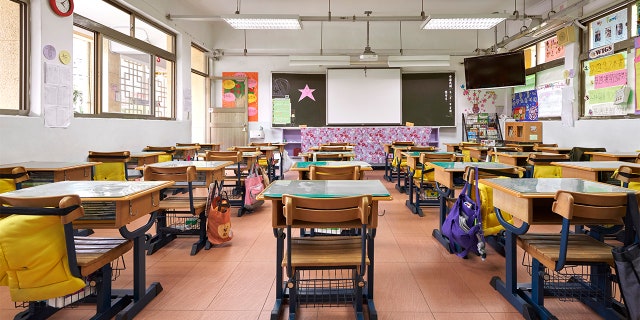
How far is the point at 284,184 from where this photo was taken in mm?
2484

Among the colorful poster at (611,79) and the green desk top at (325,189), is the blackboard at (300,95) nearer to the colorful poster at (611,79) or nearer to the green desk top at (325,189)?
the colorful poster at (611,79)

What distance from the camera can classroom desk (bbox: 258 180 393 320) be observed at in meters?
2.05

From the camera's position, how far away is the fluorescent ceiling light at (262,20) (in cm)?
636

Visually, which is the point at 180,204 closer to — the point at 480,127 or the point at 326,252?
the point at 326,252

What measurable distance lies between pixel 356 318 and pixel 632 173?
239cm

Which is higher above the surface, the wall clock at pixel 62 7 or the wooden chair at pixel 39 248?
the wall clock at pixel 62 7

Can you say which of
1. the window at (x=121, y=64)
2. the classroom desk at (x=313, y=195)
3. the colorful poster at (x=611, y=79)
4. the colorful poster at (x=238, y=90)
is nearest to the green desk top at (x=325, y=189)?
the classroom desk at (x=313, y=195)

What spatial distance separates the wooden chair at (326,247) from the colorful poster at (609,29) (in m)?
6.01

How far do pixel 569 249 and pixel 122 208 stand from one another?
2450 mm

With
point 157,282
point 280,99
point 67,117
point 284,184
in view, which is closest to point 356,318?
point 284,184

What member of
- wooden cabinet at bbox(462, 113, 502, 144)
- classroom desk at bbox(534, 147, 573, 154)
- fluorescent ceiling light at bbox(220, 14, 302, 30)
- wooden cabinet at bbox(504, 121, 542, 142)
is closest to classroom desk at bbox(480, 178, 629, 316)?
classroom desk at bbox(534, 147, 573, 154)

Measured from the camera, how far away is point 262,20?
6.55 metres

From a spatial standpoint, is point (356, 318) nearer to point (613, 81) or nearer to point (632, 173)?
point (632, 173)

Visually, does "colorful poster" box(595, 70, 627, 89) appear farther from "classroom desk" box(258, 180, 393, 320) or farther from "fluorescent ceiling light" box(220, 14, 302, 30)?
"classroom desk" box(258, 180, 393, 320)
